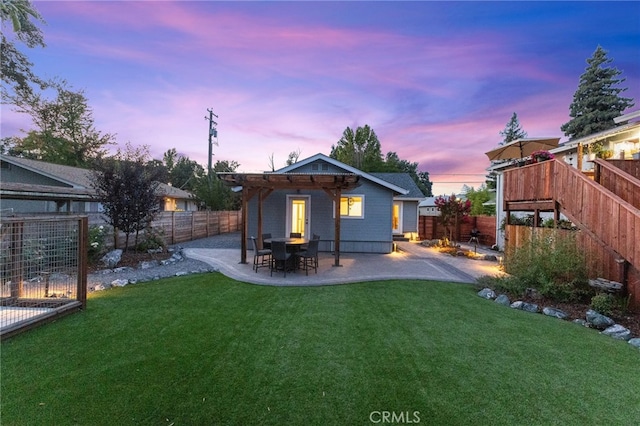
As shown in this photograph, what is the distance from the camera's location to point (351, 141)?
34.6 meters

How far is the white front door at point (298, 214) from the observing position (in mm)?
12133

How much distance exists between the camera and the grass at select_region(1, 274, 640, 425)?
2373mm

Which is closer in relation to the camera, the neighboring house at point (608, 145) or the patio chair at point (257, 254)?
the patio chair at point (257, 254)

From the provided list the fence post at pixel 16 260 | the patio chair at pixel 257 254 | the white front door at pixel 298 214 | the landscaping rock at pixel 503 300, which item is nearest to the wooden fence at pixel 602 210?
the landscaping rock at pixel 503 300

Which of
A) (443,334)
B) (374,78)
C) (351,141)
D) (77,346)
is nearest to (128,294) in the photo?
(77,346)

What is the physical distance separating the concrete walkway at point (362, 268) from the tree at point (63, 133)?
833 inches

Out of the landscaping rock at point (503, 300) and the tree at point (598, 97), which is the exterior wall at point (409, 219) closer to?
the landscaping rock at point (503, 300)

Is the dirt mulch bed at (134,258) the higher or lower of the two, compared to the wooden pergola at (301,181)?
lower

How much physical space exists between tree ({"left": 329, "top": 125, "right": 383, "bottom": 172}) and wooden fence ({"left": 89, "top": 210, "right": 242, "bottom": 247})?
18.1 metres

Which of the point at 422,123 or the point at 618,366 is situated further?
the point at 422,123

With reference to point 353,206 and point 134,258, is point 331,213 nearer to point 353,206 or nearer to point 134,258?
point 353,206

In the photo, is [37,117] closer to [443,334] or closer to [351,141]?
[351,141]

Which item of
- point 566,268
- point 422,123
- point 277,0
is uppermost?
point 277,0

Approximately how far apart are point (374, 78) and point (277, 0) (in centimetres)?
521
